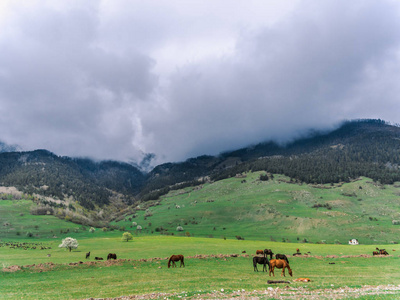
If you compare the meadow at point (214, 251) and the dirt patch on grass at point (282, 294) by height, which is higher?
the dirt patch on grass at point (282, 294)

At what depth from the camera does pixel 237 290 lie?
2059 cm

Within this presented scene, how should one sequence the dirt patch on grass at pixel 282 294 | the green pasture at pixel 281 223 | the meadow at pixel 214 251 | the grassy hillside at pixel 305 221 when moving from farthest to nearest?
the green pasture at pixel 281 223 → the grassy hillside at pixel 305 221 → the meadow at pixel 214 251 → the dirt patch on grass at pixel 282 294

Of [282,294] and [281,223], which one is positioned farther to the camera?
[281,223]

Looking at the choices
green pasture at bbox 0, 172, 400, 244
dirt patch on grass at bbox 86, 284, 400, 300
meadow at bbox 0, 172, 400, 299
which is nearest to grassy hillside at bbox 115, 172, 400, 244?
green pasture at bbox 0, 172, 400, 244

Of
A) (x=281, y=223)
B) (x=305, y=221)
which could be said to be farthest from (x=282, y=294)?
(x=281, y=223)

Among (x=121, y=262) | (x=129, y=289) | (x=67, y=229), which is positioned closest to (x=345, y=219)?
(x=121, y=262)

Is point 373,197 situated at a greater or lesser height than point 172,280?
greater

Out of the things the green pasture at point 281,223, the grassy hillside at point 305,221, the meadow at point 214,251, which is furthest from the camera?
the green pasture at point 281,223

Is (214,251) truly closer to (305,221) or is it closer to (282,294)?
(282,294)

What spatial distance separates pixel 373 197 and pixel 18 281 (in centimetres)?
23195

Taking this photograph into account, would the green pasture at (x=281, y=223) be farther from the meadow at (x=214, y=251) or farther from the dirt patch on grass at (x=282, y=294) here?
the dirt patch on grass at (x=282, y=294)

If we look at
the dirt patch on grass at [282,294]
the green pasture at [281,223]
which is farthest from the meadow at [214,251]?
the green pasture at [281,223]

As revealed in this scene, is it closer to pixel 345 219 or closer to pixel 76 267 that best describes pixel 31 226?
pixel 76 267

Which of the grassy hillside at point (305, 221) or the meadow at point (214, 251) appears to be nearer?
the meadow at point (214, 251)
